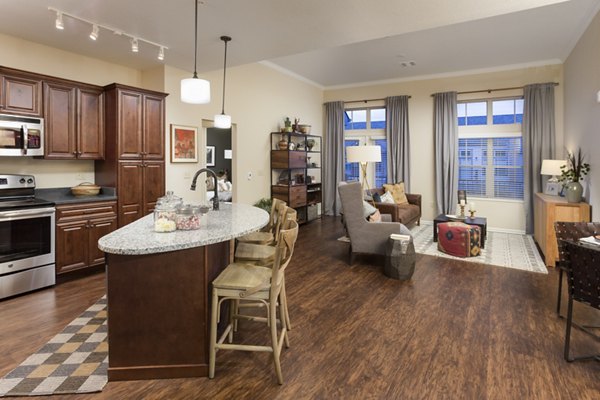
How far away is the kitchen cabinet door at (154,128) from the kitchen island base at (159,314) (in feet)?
9.43

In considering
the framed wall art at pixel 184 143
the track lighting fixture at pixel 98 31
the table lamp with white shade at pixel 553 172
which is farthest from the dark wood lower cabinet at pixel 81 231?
the table lamp with white shade at pixel 553 172

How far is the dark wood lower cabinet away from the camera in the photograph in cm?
380

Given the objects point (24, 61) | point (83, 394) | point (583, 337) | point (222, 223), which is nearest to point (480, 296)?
point (583, 337)

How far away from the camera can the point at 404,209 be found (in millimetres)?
6457

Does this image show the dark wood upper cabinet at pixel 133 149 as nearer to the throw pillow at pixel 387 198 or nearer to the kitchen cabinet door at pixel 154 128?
the kitchen cabinet door at pixel 154 128

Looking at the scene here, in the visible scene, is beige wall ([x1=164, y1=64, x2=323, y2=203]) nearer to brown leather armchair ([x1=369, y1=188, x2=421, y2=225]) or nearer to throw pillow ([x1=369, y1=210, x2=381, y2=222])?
brown leather armchair ([x1=369, y1=188, x2=421, y2=225])

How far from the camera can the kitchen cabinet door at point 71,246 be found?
3.80m

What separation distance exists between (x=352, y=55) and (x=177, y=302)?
541cm

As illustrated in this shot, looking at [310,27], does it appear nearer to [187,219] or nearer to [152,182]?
[187,219]

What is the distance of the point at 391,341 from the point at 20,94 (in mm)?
4398

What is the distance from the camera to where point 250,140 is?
21.1 ft

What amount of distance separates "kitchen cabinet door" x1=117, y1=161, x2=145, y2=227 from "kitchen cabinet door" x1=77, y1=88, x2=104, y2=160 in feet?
1.30

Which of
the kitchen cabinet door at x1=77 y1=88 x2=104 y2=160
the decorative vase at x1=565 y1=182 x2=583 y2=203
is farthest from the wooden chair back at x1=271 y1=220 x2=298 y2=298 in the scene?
the decorative vase at x1=565 y1=182 x2=583 y2=203

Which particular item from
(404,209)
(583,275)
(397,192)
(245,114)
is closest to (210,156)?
(245,114)
